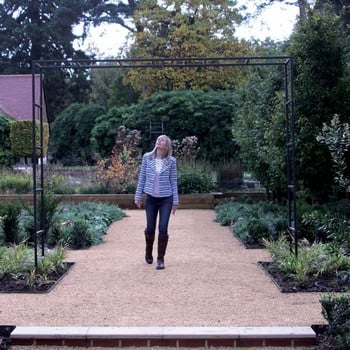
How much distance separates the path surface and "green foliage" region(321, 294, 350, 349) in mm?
450

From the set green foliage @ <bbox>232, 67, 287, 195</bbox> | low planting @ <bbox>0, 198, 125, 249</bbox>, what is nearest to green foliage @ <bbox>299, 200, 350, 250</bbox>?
green foliage @ <bbox>232, 67, 287, 195</bbox>

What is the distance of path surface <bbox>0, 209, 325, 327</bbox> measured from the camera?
5.72 metres

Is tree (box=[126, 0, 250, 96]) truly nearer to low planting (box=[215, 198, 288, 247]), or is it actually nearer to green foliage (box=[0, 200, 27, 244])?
low planting (box=[215, 198, 288, 247])

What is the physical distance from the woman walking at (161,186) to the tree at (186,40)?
24.4 metres

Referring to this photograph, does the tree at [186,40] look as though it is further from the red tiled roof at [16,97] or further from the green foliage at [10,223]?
the green foliage at [10,223]

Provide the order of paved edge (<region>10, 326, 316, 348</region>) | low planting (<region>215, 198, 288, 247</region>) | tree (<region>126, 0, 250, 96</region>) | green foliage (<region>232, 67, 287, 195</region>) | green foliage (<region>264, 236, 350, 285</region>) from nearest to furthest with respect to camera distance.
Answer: paved edge (<region>10, 326, 316, 348</region>)
green foliage (<region>264, 236, 350, 285</region>)
low planting (<region>215, 198, 288, 247</region>)
green foliage (<region>232, 67, 287, 195</region>)
tree (<region>126, 0, 250, 96</region>)

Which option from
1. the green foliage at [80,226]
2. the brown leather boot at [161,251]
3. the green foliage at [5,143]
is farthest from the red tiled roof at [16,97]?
the brown leather boot at [161,251]

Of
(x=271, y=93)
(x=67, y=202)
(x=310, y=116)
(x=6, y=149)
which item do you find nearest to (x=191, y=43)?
(x=6, y=149)

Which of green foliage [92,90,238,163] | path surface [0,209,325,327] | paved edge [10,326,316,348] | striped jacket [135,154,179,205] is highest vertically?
green foliage [92,90,238,163]

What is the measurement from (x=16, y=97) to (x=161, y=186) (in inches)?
1090

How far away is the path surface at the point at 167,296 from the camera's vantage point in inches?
225

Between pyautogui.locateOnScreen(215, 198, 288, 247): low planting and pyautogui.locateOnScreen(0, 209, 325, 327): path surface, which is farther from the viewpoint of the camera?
pyautogui.locateOnScreen(215, 198, 288, 247): low planting

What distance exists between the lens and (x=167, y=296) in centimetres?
666

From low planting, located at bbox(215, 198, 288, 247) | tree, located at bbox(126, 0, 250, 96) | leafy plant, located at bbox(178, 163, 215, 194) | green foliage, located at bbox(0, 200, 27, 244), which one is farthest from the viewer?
tree, located at bbox(126, 0, 250, 96)
